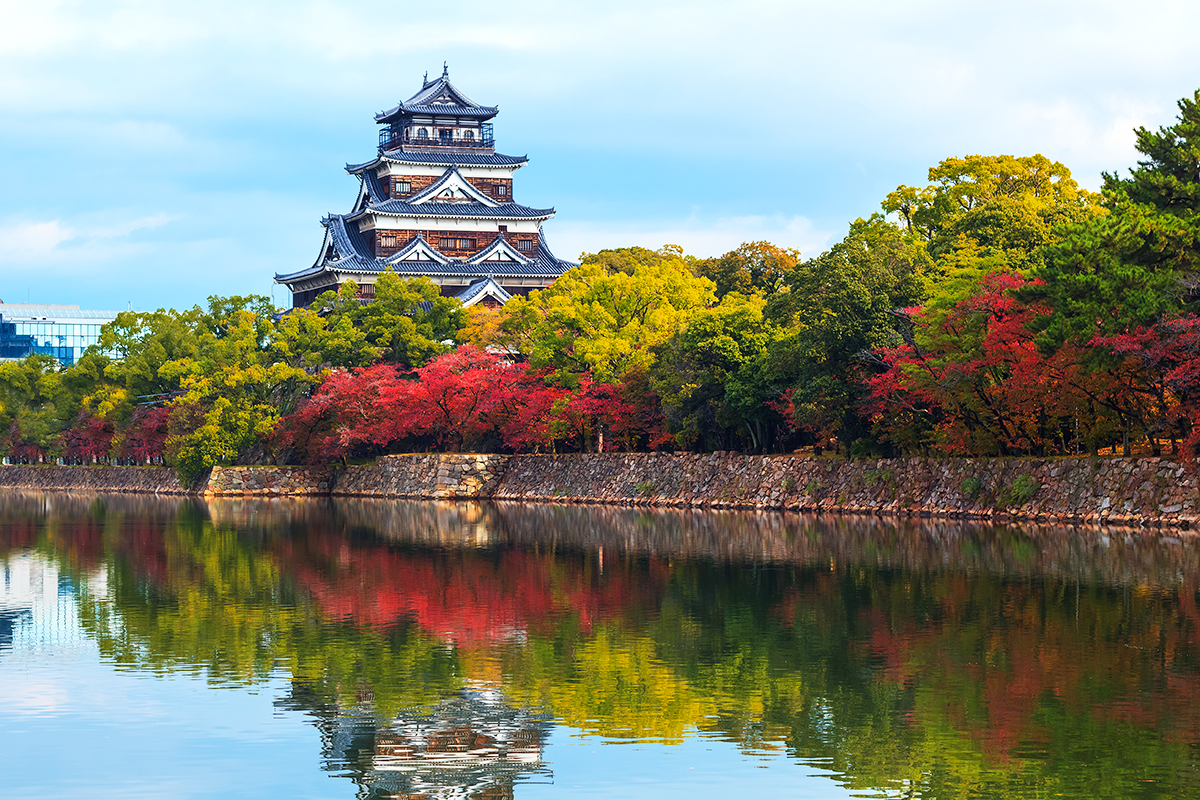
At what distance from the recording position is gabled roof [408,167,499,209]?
3031 inches

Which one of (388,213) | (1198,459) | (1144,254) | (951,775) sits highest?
(388,213)

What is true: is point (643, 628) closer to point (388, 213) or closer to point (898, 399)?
point (898, 399)

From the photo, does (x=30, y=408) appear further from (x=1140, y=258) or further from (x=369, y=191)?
(x=1140, y=258)

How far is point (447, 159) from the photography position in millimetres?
78750

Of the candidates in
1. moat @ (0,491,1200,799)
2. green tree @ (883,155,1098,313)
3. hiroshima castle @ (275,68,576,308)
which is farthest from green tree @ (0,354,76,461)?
moat @ (0,491,1200,799)

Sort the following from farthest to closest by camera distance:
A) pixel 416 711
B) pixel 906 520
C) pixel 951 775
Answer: pixel 906 520 < pixel 416 711 < pixel 951 775

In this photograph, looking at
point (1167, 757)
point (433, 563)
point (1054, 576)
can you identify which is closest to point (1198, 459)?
point (1054, 576)

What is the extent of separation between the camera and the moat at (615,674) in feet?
34.0

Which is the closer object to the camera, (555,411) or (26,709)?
(26,709)

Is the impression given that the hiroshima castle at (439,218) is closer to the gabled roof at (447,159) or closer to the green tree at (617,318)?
the gabled roof at (447,159)

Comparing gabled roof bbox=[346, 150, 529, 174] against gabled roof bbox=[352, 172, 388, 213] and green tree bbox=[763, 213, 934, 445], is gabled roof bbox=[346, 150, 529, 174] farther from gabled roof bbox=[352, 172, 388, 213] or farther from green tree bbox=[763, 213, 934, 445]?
Result: green tree bbox=[763, 213, 934, 445]

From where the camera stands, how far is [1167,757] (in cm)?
1040

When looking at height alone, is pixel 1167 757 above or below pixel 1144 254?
below

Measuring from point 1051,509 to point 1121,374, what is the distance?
3973 mm
